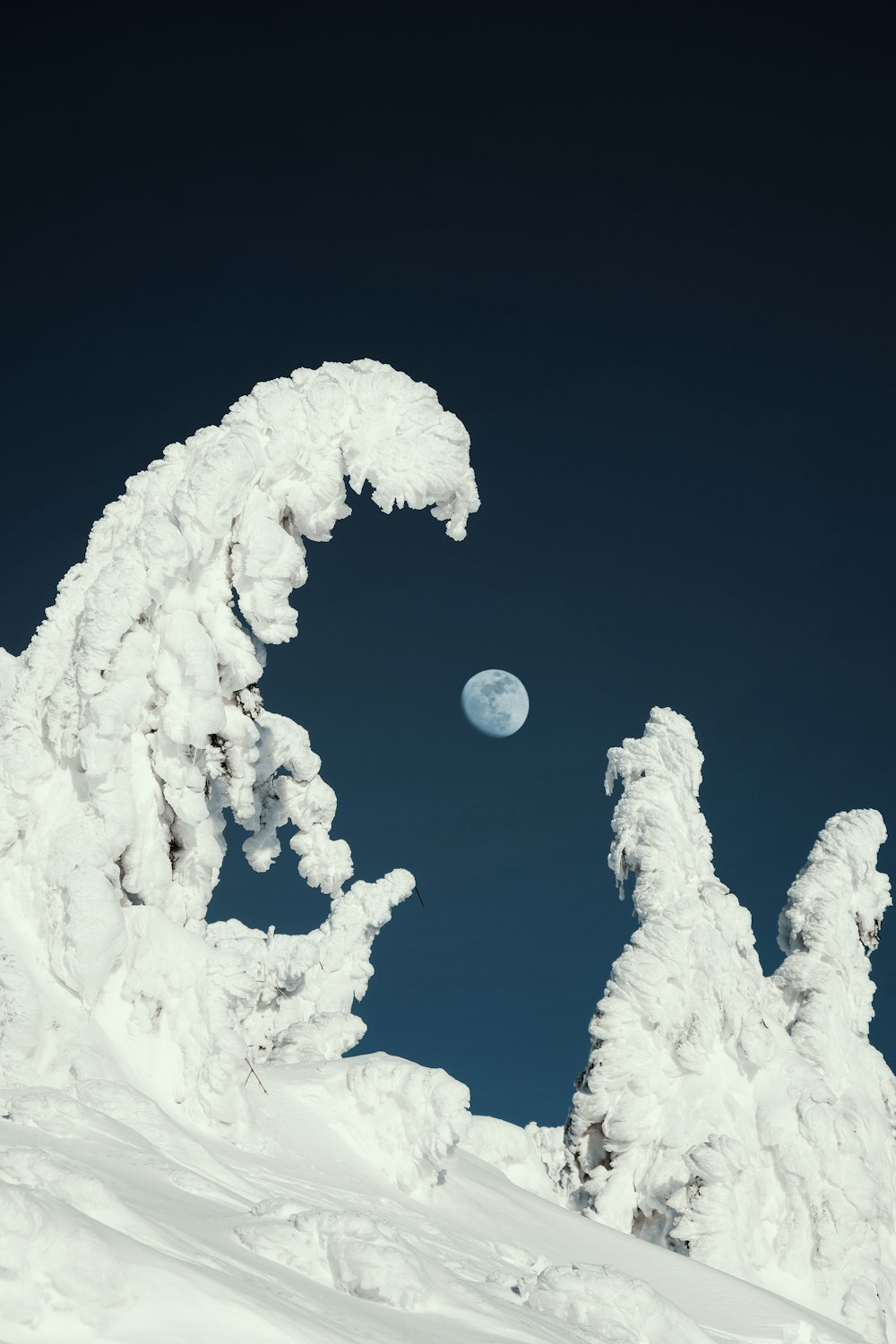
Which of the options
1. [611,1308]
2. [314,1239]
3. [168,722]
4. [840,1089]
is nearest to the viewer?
[314,1239]

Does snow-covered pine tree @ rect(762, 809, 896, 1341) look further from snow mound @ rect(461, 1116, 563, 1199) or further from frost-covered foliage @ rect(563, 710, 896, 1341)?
snow mound @ rect(461, 1116, 563, 1199)

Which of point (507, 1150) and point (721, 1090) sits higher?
point (721, 1090)

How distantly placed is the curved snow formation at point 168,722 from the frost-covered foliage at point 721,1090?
12121 mm

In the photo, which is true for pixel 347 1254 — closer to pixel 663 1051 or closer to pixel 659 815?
pixel 663 1051

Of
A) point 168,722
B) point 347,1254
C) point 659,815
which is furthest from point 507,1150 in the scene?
point 347,1254

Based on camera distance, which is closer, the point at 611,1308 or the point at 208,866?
the point at 611,1308

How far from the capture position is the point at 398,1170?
53.1 feet

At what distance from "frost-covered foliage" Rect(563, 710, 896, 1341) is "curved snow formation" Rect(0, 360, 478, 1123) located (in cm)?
1212

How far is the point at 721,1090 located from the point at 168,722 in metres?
16.2

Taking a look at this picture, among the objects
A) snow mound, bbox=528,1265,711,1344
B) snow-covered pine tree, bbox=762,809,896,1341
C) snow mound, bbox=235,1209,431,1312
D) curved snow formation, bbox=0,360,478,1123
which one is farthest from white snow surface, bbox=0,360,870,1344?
snow-covered pine tree, bbox=762,809,896,1341

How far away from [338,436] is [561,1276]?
12511 mm

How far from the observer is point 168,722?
17.1 m

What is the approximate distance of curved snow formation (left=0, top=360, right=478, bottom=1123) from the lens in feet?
51.5

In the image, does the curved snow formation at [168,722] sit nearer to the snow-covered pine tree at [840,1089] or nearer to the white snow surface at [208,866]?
the white snow surface at [208,866]
